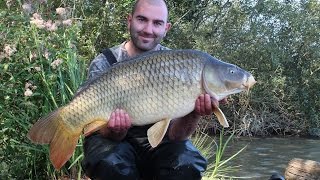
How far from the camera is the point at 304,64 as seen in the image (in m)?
18.5

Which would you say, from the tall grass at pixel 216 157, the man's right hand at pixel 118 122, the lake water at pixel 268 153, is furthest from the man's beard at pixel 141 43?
the lake water at pixel 268 153

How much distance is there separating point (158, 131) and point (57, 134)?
0.57m

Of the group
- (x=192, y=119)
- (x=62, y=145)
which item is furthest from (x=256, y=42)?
(x=62, y=145)

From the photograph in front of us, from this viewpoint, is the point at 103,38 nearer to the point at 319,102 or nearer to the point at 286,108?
the point at 286,108

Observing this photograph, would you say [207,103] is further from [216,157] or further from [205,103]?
[216,157]

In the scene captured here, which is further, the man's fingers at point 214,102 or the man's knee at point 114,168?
the man's knee at point 114,168

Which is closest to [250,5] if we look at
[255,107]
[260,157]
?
[255,107]

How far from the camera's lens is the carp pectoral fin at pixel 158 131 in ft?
8.79

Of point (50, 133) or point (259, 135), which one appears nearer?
point (50, 133)

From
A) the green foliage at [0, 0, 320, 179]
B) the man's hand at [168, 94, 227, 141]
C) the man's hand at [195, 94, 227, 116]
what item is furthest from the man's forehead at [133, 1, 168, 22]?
the green foliage at [0, 0, 320, 179]

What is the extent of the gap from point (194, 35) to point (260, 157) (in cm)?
592

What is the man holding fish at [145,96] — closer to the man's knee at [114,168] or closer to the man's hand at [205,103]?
the man's hand at [205,103]

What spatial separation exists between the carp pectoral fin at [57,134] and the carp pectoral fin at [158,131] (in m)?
0.41

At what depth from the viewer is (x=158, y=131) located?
8.82 ft
